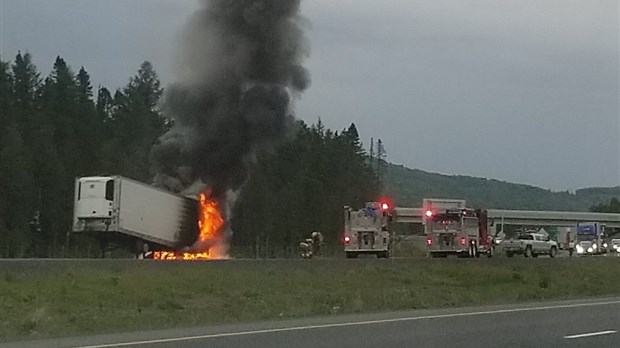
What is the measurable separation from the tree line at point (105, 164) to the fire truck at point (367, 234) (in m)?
9.58

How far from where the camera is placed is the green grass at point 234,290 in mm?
20625

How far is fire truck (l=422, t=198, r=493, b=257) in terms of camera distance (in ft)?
159

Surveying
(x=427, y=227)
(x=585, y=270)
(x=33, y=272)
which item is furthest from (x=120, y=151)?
(x=33, y=272)

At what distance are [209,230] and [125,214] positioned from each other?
22.8 ft

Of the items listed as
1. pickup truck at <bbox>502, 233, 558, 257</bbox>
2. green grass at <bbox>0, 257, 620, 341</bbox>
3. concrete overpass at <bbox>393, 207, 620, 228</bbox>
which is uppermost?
concrete overpass at <bbox>393, 207, 620, 228</bbox>

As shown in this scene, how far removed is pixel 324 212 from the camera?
85062mm

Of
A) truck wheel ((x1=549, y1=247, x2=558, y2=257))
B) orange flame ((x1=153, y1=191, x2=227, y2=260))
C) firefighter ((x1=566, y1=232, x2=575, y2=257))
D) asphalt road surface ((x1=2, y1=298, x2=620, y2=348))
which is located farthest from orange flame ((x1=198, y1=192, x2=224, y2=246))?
firefighter ((x1=566, y1=232, x2=575, y2=257))

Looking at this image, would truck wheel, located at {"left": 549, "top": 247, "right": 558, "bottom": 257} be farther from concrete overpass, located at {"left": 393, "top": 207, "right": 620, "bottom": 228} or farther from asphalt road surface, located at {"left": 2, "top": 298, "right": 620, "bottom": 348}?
asphalt road surface, located at {"left": 2, "top": 298, "right": 620, "bottom": 348}

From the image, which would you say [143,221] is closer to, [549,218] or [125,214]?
[125,214]

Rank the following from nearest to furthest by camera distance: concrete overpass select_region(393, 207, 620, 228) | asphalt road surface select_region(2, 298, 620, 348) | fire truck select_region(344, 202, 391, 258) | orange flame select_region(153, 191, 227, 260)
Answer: asphalt road surface select_region(2, 298, 620, 348), orange flame select_region(153, 191, 227, 260), fire truck select_region(344, 202, 391, 258), concrete overpass select_region(393, 207, 620, 228)

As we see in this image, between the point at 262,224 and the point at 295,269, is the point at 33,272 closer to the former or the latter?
the point at 295,269

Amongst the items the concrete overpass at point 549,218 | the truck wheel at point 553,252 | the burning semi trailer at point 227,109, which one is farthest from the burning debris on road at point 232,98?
the concrete overpass at point 549,218

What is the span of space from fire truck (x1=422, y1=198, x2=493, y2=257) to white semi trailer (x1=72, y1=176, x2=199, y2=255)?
13.3 meters

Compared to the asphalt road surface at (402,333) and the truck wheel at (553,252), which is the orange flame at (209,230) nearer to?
the truck wheel at (553,252)
